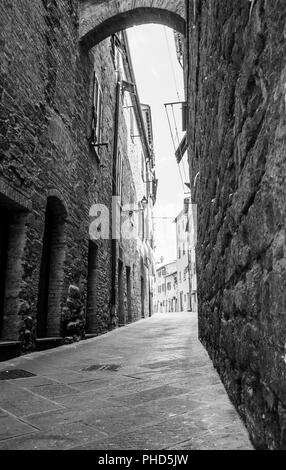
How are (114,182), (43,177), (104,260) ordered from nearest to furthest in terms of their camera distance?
(43,177)
(104,260)
(114,182)

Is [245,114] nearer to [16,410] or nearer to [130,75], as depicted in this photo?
[16,410]

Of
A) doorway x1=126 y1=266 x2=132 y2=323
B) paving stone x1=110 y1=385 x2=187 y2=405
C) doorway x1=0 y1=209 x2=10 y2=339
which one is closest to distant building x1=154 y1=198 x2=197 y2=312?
doorway x1=126 y1=266 x2=132 y2=323

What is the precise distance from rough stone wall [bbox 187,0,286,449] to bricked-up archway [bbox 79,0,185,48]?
599 cm

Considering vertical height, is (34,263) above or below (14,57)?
below

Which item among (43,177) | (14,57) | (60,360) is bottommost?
(60,360)

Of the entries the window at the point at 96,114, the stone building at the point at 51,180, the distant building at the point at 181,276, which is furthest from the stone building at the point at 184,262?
the window at the point at 96,114

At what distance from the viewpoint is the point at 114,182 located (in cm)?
973

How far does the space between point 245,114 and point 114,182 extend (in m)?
8.41

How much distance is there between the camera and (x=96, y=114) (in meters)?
7.83

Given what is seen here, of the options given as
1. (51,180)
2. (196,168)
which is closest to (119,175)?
(51,180)

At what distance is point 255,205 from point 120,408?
1385 millimetres

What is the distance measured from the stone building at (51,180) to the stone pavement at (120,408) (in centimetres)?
131

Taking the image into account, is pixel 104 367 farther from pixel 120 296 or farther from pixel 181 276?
pixel 181 276

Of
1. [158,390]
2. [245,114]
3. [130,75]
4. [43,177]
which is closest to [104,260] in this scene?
[43,177]
